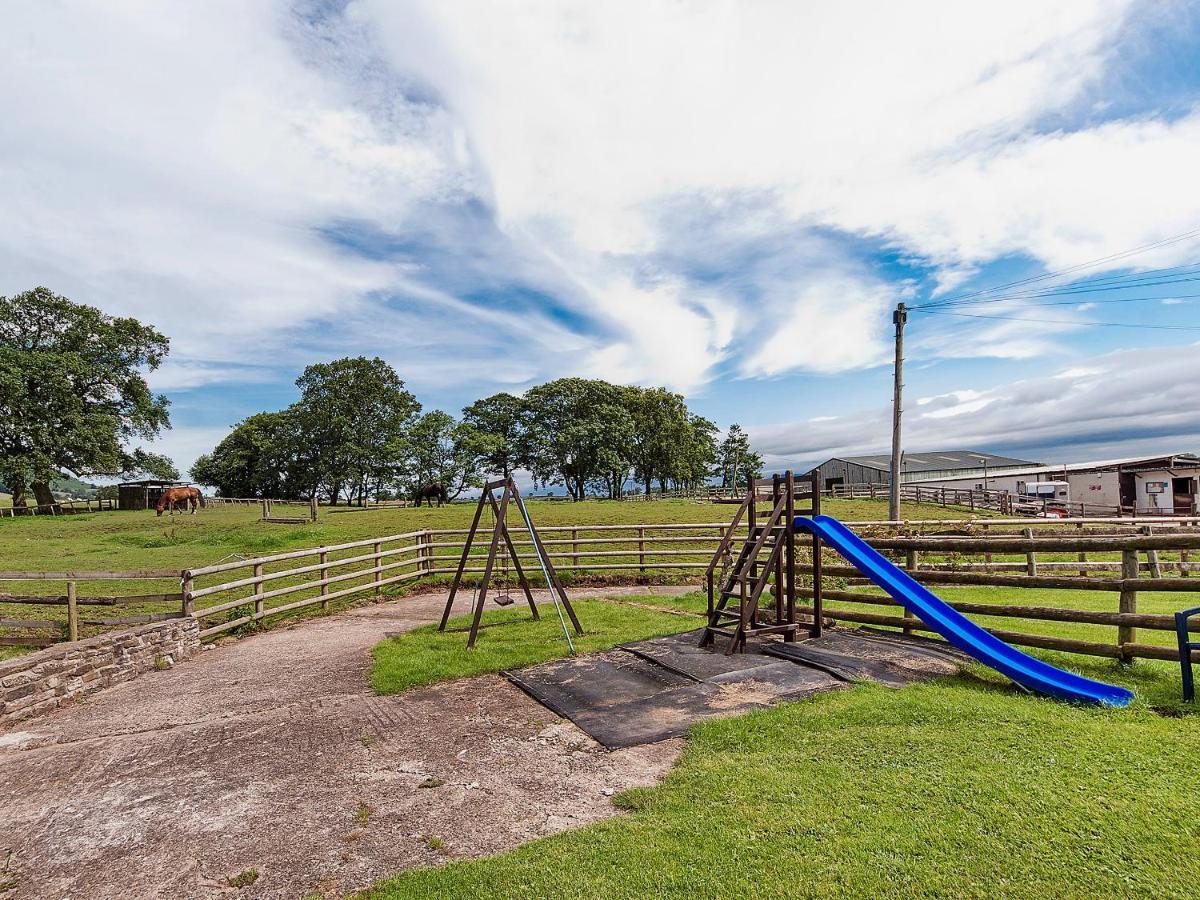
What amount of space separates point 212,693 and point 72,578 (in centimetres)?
350

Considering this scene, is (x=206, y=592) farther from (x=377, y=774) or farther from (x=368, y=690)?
(x=377, y=774)

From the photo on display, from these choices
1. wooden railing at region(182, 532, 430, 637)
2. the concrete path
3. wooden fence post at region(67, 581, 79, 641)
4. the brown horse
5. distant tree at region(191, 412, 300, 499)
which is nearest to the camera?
the concrete path

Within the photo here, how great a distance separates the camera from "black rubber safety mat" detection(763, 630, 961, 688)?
593cm

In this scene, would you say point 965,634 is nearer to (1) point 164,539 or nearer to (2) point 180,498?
(1) point 164,539

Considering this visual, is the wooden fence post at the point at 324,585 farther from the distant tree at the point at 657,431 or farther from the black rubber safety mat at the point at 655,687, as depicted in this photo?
the distant tree at the point at 657,431

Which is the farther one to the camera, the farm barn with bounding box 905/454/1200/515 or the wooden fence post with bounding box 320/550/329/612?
the farm barn with bounding box 905/454/1200/515

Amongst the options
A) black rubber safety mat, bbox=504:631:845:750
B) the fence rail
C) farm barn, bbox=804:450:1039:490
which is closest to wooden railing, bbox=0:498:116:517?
the fence rail

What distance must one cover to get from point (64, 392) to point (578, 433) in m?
34.7

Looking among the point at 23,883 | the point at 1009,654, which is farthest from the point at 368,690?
the point at 1009,654

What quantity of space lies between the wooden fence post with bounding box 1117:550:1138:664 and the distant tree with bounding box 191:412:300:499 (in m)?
55.6

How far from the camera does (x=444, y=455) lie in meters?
51.2

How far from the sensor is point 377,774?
4625mm

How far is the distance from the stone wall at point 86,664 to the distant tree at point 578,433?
44926 millimetres

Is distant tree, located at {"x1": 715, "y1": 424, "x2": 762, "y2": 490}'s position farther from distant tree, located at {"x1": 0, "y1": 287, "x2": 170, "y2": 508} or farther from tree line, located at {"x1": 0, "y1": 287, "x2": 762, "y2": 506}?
distant tree, located at {"x1": 0, "y1": 287, "x2": 170, "y2": 508}
